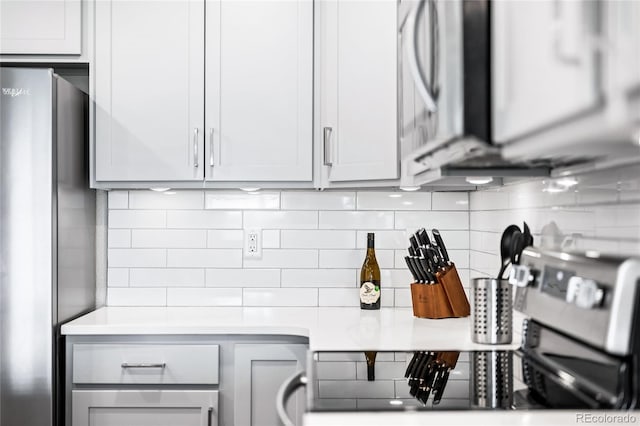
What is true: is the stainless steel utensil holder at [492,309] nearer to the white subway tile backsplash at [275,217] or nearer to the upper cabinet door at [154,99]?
the white subway tile backsplash at [275,217]

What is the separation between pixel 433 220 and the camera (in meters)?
2.86

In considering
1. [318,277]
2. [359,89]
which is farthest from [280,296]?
[359,89]

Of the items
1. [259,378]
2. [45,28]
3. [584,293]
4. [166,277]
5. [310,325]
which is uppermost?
[45,28]

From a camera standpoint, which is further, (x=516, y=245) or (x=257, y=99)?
(x=257, y=99)

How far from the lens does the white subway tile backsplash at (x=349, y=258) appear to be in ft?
9.38

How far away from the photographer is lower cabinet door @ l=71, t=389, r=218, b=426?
2.31 m

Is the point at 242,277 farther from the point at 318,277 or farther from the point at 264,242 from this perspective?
the point at 318,277

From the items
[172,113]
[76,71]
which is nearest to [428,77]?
[172,113]

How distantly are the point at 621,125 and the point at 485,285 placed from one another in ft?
3.93

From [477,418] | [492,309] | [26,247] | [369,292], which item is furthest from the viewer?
[369,292]

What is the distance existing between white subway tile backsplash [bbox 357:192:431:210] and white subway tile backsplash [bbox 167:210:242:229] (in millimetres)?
555

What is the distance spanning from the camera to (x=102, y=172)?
2561 mm

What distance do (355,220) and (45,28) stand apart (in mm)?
1483

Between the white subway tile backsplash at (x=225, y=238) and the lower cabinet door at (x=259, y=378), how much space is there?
2.09 ft
